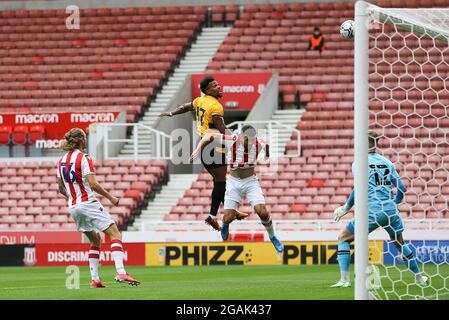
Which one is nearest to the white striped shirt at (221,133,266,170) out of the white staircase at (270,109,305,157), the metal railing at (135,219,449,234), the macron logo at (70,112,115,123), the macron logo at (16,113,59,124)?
the metal railing at (135,219,449,234)

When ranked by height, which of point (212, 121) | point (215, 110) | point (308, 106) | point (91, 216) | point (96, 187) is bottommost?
point (91, 216)

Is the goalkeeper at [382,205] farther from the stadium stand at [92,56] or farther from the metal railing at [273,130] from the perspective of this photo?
the stadium stand at [92,56]

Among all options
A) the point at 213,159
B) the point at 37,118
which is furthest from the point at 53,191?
the point at 213,159

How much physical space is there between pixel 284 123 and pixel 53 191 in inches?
221

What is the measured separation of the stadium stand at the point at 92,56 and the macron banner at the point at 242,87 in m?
1.98

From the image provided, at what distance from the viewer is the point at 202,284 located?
14.1 metres

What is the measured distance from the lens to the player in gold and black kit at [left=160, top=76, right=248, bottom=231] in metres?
14.1

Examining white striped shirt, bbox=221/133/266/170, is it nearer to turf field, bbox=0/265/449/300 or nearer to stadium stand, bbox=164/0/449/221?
turf field, bbox=0/265/449/300

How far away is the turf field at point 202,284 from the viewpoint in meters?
11.8

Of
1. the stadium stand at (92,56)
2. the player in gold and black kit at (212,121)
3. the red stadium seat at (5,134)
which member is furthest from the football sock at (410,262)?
the red stadium seat at (5,134)

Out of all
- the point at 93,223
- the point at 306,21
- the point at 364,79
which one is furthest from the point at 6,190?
the point at 364,79

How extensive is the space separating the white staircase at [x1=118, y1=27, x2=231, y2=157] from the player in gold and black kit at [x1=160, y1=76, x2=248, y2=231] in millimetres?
12160

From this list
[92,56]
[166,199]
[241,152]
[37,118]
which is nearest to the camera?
[241,152]

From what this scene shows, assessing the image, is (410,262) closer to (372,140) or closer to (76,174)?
(372,140)
